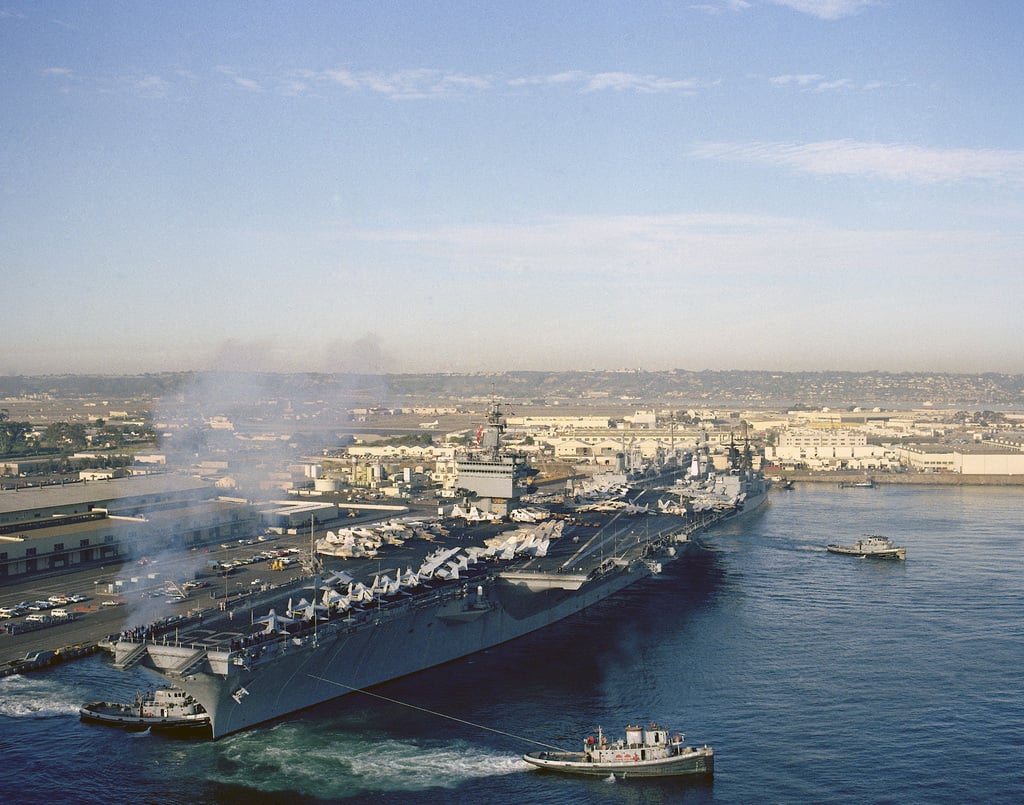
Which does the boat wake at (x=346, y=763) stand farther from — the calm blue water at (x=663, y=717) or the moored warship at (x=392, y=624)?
Answer: the moored warship at (x=392, y=624)

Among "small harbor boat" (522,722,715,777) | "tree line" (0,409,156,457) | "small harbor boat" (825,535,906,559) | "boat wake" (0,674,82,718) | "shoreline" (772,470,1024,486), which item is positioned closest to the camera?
"small harbor boat" (522,722,715,777)

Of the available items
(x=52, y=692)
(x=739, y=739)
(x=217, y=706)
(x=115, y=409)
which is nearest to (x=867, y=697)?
(x=739, y=739)

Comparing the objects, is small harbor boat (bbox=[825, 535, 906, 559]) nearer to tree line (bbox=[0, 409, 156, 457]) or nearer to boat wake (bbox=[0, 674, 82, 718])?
boat wake (bbox=[0, 674, 82, 718])

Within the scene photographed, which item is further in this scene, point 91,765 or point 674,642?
point 674,642

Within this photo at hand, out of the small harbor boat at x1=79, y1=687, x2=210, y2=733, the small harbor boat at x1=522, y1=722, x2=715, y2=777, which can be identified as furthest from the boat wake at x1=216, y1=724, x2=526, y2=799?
the small harbor boat at x1=79, y1=687, x2=210, y2=733

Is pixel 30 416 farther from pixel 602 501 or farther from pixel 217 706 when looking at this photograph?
pixel 217 706

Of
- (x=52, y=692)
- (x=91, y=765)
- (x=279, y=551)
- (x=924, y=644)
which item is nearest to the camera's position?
(x=91, y=765)

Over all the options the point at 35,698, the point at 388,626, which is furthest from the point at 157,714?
the point at 388,626
